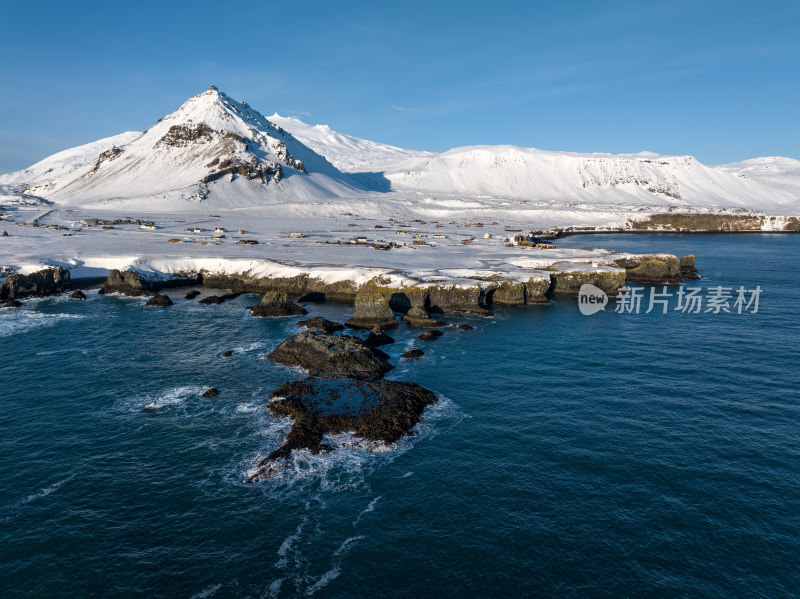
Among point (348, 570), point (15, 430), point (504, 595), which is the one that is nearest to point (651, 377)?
point (504, 595)

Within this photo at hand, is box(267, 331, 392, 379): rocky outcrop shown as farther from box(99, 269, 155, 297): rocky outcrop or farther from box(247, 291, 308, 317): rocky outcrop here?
box(99, 269, 155, 297): rocky outcrop

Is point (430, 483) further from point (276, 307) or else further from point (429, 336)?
point (276, 307)

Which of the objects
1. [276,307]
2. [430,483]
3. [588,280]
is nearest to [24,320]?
[276,307]

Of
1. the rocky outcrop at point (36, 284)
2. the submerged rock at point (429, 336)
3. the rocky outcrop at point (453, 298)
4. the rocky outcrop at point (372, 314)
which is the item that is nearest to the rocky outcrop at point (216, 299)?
the rocky outcrop at point (372, 314)

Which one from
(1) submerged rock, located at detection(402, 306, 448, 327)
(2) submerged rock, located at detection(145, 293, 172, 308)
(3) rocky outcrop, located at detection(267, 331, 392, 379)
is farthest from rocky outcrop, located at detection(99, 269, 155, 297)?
(1) submerged rock, located at detection(402, 306, 448, 327)

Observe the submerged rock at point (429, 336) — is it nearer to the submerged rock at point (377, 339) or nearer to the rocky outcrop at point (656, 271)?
the submerged rock at point (377, 339)
